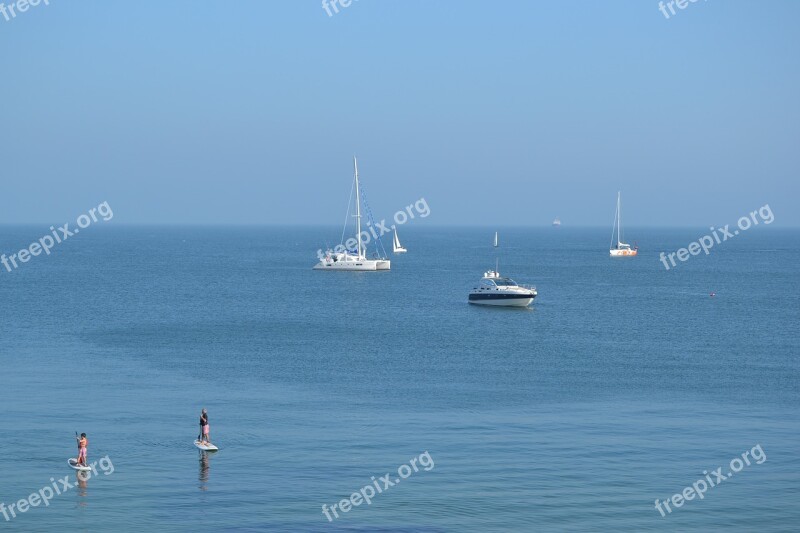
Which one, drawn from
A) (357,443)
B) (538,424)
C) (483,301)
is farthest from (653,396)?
(483,301)

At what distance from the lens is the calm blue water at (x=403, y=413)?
42.6 metres

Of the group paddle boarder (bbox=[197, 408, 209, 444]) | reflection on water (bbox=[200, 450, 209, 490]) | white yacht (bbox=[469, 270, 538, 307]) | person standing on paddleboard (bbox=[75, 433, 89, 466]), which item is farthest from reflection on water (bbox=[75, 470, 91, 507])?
white yacht (bbox=[469, 270, 538, 307])

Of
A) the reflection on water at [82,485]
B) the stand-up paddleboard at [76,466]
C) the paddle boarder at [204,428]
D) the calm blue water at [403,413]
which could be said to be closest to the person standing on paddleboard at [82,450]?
the stand-up paddleboard at [76,466]

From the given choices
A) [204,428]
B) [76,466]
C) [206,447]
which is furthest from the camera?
[204,428]

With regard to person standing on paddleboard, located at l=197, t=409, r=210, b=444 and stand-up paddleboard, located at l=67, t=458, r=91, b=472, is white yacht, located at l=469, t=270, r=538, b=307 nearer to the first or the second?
person standing on paddleboard, located at l=197, t=409, r=210, b=444

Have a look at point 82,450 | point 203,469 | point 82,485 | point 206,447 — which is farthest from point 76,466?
point 206,447

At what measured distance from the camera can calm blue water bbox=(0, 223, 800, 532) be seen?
42.6 m

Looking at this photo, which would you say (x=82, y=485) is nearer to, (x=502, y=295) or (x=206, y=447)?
(x=206, y=447)

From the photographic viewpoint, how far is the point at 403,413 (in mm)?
60125

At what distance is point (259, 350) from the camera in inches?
3351

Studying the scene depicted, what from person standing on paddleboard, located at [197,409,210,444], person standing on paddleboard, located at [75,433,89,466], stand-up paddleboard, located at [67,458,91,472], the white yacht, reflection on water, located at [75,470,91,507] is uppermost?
the white yacht

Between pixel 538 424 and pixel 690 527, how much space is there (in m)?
16.3

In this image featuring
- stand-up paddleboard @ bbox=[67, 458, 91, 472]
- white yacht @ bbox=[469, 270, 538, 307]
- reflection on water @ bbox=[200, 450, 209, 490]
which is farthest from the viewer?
white yacht @ bbox=[469, 270, 538, 307]

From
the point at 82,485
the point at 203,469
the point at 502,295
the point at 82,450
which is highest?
the point at 502,295
